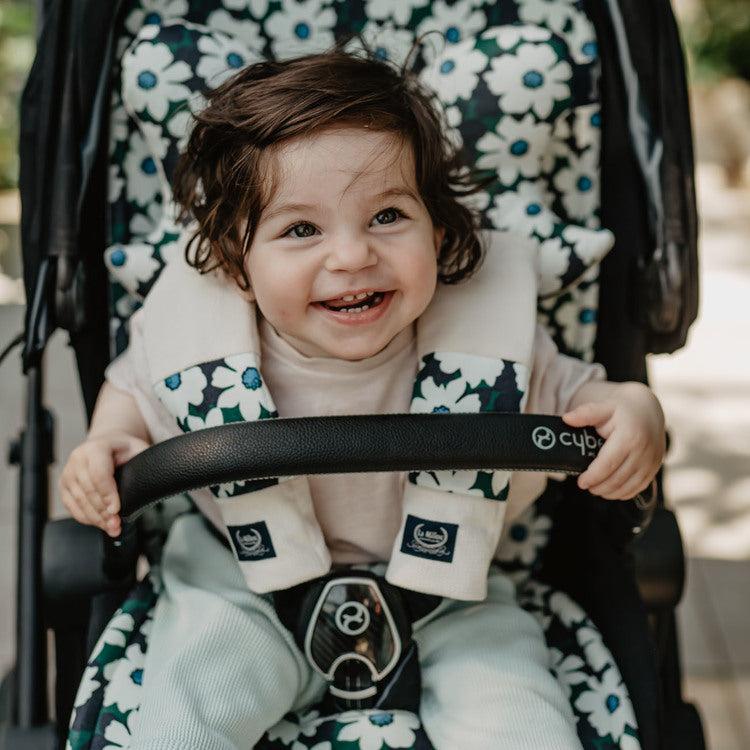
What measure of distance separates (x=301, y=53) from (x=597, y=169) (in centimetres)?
40

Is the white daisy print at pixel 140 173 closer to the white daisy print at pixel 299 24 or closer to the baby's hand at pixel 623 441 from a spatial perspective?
the white daisy print at pixel 299 24

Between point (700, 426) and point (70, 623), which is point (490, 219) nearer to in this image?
Answer: point (70, 623)

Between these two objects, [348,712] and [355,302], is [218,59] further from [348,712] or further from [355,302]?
[348,712]

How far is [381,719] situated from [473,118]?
69cm

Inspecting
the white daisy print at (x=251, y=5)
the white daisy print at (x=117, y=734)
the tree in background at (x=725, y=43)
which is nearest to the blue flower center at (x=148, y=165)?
the white daisy print at (x=251, y=5)

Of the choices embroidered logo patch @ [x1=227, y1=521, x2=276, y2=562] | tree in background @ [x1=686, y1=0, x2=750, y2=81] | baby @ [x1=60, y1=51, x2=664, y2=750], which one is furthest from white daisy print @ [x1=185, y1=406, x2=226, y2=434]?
tree in background @ [x1=686, y1=0, x2=750, y2=81]

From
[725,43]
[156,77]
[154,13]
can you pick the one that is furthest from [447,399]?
[725,43]

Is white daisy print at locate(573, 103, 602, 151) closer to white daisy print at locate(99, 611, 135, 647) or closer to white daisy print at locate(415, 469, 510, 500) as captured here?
white daisy print at locate(415, 469, 510, 500)

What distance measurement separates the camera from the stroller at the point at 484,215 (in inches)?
44.8

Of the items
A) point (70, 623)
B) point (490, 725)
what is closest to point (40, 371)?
point (70, 623)

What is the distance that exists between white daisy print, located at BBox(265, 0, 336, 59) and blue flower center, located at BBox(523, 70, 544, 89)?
0.85ft

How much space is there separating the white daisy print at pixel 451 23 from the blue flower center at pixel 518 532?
1.98ft

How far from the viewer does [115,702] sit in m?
1.00

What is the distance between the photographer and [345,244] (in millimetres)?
984
